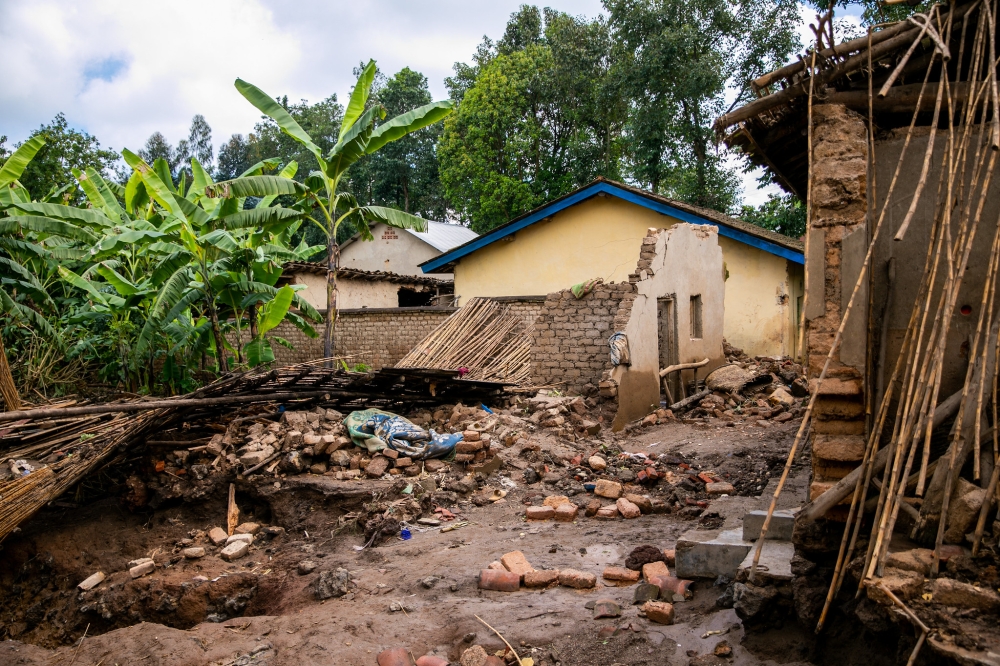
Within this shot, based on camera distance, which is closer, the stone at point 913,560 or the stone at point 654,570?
the stone at point 913,560

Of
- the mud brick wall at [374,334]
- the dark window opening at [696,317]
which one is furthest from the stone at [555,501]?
the mud brick wall at [374,334]

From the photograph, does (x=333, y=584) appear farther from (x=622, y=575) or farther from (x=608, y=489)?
(x=608, y=489)

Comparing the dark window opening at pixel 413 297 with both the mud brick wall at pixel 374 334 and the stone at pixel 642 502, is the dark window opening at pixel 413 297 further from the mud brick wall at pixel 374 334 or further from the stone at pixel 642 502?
the stone at pixel 642 502

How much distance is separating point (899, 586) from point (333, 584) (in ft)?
11.7

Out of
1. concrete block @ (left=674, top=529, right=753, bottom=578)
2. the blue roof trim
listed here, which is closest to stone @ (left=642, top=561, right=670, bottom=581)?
concrete block @ (left=674, top=529, right=753, bottom=578)

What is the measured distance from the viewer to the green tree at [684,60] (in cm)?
1928

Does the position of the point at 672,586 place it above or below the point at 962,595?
below

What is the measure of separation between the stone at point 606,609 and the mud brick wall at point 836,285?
1273 millimetres

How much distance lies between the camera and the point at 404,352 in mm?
16062

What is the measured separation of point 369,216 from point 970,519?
901 centimetres

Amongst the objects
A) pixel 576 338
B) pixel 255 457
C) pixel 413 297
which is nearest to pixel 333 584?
pixel 255 457

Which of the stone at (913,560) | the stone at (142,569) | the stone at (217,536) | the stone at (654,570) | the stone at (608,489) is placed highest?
the stone at (913,560)

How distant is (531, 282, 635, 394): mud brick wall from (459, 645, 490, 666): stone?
20.4 ft

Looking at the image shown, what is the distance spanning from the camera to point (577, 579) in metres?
4.46
